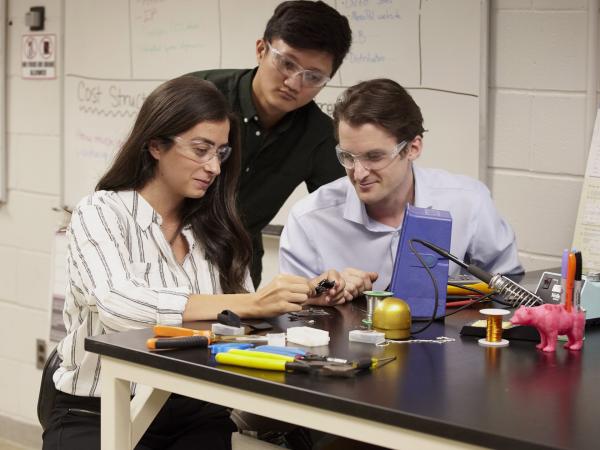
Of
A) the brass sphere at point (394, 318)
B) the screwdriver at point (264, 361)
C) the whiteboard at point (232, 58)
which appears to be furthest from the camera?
the whiteboard at point (232, 58)

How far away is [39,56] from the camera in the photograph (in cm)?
395

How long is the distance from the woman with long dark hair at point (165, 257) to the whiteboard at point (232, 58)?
33.0 inches

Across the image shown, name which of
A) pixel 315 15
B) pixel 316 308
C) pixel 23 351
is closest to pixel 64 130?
pixel 23 351

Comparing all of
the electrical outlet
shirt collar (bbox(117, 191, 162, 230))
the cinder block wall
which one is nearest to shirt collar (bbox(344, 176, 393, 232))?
shirt collar (bbox(117, 191, 162, 230))

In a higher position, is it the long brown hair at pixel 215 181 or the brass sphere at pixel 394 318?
the long brown hair at pixel 215 181

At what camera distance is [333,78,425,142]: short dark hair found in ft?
7.18

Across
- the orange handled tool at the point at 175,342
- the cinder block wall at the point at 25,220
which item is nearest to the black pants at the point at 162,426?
the orange handled tool at the point at 175,342

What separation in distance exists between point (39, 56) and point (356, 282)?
7.91 ft

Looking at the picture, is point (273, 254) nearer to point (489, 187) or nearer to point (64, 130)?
point (489, 187)

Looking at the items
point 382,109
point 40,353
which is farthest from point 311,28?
point 40,353

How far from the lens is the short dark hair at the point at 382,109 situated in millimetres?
2189

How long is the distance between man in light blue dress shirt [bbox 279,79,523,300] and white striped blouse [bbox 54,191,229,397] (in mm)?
320

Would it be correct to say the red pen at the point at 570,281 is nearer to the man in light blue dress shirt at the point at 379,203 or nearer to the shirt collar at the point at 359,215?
the man in light blue dress shirt at the point at 379,203

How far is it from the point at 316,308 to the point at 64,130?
2.26 metres
